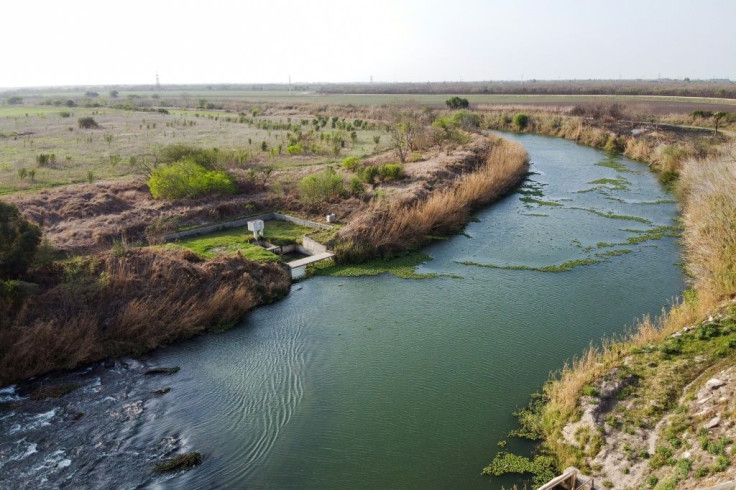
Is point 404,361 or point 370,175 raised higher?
point 370,175

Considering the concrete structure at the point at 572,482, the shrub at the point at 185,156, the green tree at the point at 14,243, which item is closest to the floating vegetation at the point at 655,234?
the concrete structure at the point at 572,482

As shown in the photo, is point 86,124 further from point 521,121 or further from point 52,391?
point 52,391

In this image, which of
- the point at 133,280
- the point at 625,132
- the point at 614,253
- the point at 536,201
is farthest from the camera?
the point at 625,132

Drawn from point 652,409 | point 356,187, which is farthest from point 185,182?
point 652,409

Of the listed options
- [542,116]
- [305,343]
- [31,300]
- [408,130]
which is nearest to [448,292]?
[305,343]

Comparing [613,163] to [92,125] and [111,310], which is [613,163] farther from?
[92,125]

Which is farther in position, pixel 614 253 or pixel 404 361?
pixel 614 253
